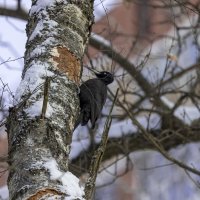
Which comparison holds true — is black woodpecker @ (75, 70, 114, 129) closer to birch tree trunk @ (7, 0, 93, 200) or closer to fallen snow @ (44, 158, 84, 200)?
birch tree trunk @ (7, 0, 93, 200)

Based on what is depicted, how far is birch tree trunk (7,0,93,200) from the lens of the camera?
7.47ft

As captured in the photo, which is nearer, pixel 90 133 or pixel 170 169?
pixel 90 133

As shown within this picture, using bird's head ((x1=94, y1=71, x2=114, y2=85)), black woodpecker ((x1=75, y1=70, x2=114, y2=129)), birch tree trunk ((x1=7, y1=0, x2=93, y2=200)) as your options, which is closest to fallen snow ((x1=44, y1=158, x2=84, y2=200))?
birch tree trunk ((x1=7, y1=0, x2=93, y2=200))

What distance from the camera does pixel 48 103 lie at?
8.36ft

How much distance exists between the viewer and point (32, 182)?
226cm

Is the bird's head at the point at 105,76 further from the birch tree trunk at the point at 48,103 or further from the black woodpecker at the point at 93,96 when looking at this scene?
the birch tree trunk at the point at 48,103

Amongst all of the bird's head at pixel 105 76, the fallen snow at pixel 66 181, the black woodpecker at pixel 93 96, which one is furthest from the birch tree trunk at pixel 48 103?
the bird's head at pixel 105 76

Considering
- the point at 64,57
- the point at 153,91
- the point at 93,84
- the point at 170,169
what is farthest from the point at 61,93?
the point at 170,169

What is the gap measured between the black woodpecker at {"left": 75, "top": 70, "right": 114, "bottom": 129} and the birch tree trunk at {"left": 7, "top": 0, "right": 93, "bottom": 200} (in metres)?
0.51

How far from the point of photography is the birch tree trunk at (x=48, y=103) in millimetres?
2277

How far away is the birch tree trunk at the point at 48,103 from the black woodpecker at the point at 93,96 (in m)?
0.51

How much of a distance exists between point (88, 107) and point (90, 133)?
1741 mm

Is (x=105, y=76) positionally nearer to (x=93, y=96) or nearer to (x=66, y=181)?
(x=93, y=96)

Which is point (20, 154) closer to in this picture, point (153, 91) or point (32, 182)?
point (32, 182)
